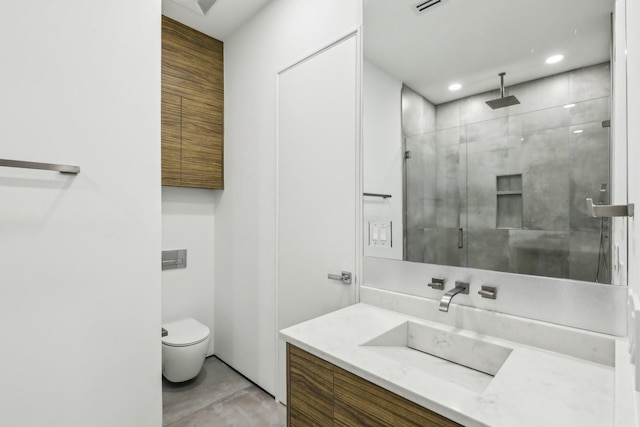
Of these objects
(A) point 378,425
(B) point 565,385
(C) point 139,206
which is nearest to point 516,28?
(B) point 565,385

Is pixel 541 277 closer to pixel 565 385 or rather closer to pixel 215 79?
pixel 565 385

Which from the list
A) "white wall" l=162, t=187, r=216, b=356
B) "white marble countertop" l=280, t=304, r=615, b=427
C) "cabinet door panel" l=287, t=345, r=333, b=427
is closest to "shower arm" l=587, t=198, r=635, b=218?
"white marble countertop" l=280, t=304, r=615, b=427

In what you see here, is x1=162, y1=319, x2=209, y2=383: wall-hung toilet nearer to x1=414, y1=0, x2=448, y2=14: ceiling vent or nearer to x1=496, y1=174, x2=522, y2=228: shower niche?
x1=496, y1=174, x2=522, y2=228: shower niche

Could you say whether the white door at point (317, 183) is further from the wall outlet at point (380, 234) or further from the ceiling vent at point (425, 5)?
the ceiling vent at point (425, 5)

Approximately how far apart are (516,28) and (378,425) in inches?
57.8

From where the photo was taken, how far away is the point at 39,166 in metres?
1.25

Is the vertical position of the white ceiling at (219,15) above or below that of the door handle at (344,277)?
above

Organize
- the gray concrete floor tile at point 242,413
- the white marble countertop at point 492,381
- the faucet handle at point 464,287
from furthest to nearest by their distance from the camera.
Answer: the gray concrete floor tile at point 242,413 < the faucet handle at point 464,287 < the white marble countertop at point 492,381

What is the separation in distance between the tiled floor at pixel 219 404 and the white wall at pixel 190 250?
50 cm

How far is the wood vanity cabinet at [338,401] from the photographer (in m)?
0.86

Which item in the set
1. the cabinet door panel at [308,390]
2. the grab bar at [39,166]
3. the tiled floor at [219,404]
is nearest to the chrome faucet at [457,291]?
the cabinet door panel at [308,390]

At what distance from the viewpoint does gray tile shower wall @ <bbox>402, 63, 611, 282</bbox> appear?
1.07m

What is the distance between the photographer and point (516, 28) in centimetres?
120

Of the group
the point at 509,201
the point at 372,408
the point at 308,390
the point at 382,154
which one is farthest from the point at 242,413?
the point at 509,201
